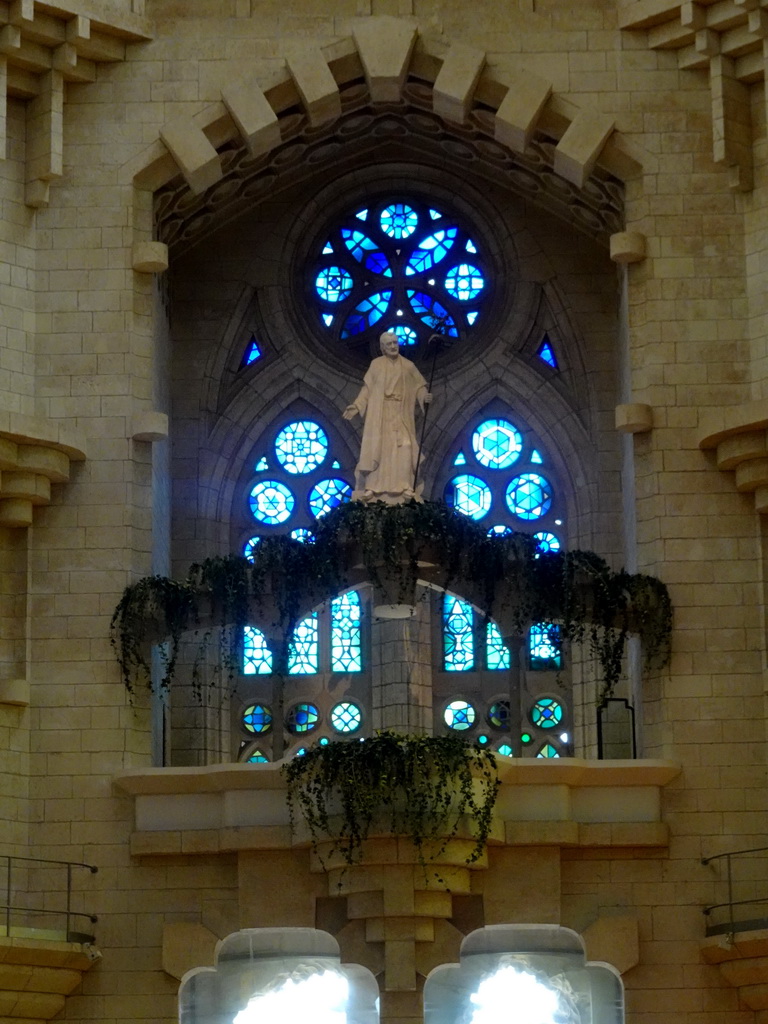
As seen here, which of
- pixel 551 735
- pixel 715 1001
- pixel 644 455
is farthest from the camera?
pixel 551 735

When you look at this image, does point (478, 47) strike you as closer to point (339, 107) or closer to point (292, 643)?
point (339, 107)

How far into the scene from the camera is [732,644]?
22.3 meters

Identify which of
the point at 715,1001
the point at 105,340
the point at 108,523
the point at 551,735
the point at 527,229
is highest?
the point at 527,229

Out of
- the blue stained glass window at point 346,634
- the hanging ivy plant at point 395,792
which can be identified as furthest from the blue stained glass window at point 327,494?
the hanging ivy plant at point 395,792

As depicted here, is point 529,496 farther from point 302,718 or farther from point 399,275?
point 302,718

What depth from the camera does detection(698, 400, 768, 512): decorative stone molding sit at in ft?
72.7

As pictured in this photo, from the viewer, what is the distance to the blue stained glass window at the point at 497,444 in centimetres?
2567

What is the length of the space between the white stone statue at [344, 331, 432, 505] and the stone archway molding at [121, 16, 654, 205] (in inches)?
99.2

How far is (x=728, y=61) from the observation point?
2320 centimetres

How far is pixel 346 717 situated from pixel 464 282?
16.1ft

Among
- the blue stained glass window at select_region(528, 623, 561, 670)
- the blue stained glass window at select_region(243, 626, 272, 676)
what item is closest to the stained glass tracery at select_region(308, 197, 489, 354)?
the blue stained glass window at select_region(243, 626, 272, 676)

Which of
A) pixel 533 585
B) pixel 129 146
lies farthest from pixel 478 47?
pixel 533 585

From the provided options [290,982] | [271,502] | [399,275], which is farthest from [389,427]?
[290,982]

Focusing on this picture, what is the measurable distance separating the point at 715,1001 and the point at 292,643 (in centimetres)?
526
